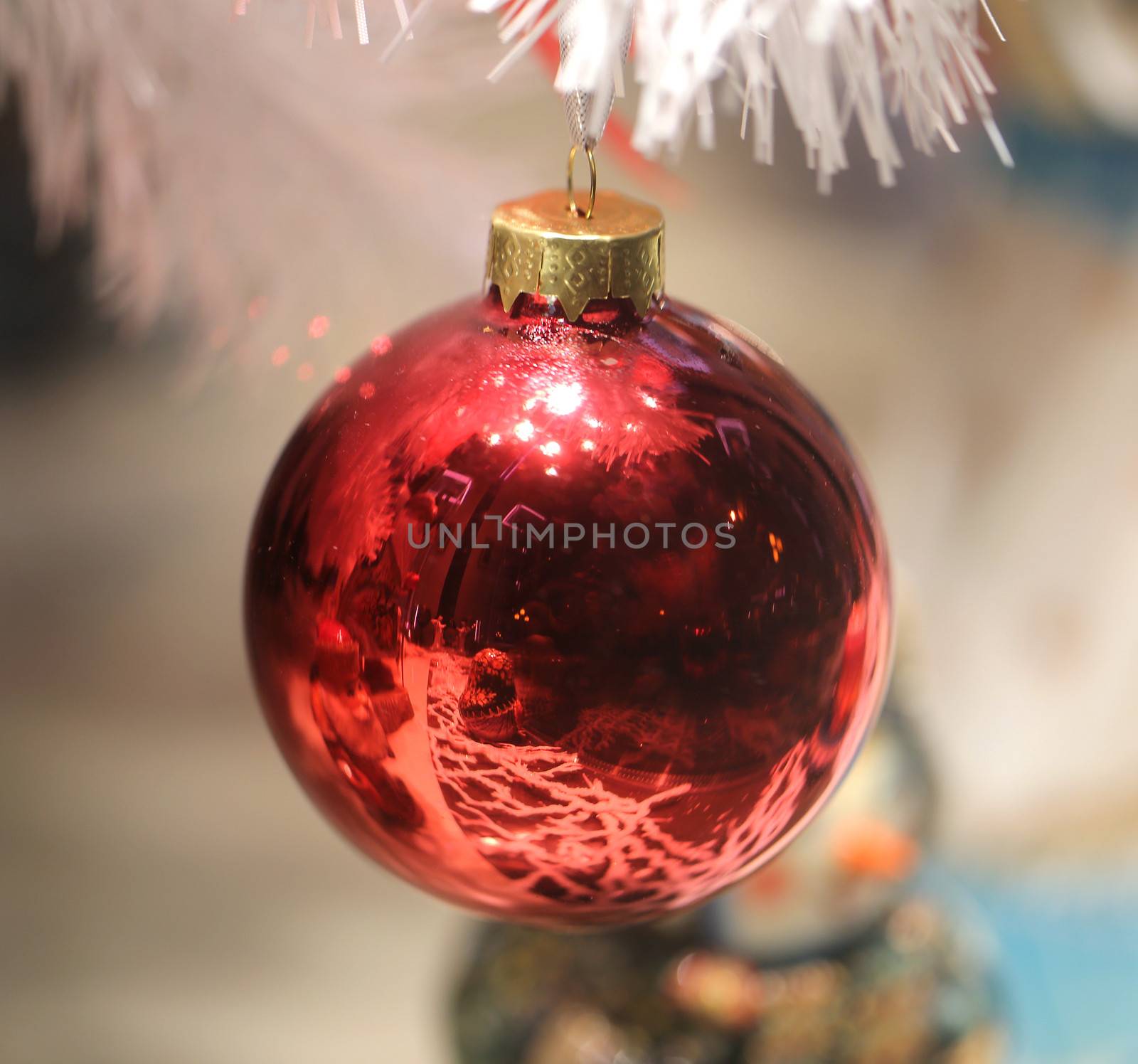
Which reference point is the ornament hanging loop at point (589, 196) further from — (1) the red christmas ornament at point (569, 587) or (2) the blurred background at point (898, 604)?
(2) the blurred background at point (898, 604)

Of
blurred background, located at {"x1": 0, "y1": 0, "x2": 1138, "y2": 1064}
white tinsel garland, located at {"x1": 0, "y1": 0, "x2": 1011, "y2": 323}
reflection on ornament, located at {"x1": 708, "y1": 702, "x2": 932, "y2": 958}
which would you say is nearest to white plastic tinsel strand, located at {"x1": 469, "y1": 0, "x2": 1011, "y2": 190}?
white tinsel garland, located at {"x1": 0, "y1": 0, "x2": 1011, "y2": 323}

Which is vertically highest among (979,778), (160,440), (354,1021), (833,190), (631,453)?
(833,190)

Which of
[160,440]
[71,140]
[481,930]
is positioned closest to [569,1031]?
[481,930]

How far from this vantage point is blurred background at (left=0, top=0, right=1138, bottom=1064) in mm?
919

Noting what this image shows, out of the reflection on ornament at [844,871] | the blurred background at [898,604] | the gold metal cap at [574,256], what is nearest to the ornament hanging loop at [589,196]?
the gold metal cap at [574,256]

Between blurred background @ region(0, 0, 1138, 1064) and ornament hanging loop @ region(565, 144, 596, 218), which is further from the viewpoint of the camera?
blurred background @ region(0, 0, 1138, 1064)

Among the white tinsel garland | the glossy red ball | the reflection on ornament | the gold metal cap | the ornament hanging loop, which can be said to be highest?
the white tinsel garland

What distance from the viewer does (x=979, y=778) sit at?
1.07 m

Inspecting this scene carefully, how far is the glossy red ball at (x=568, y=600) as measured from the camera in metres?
0.37

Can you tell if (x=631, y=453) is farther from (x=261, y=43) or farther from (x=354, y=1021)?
(x=354, y=1021)

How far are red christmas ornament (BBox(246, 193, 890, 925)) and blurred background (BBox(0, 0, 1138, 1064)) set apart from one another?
1.43 feet

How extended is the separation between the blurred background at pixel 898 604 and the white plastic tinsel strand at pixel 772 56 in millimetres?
442

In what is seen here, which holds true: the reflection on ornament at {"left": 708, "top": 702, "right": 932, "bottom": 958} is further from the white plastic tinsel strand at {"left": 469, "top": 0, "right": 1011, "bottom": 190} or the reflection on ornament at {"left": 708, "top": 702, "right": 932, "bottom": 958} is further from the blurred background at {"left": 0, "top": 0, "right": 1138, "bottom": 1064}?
the white plastic tinsel strand at {"left": 469, "top": 0, "right": 1011, "bottom": 190}

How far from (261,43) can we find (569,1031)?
2.22 feet
